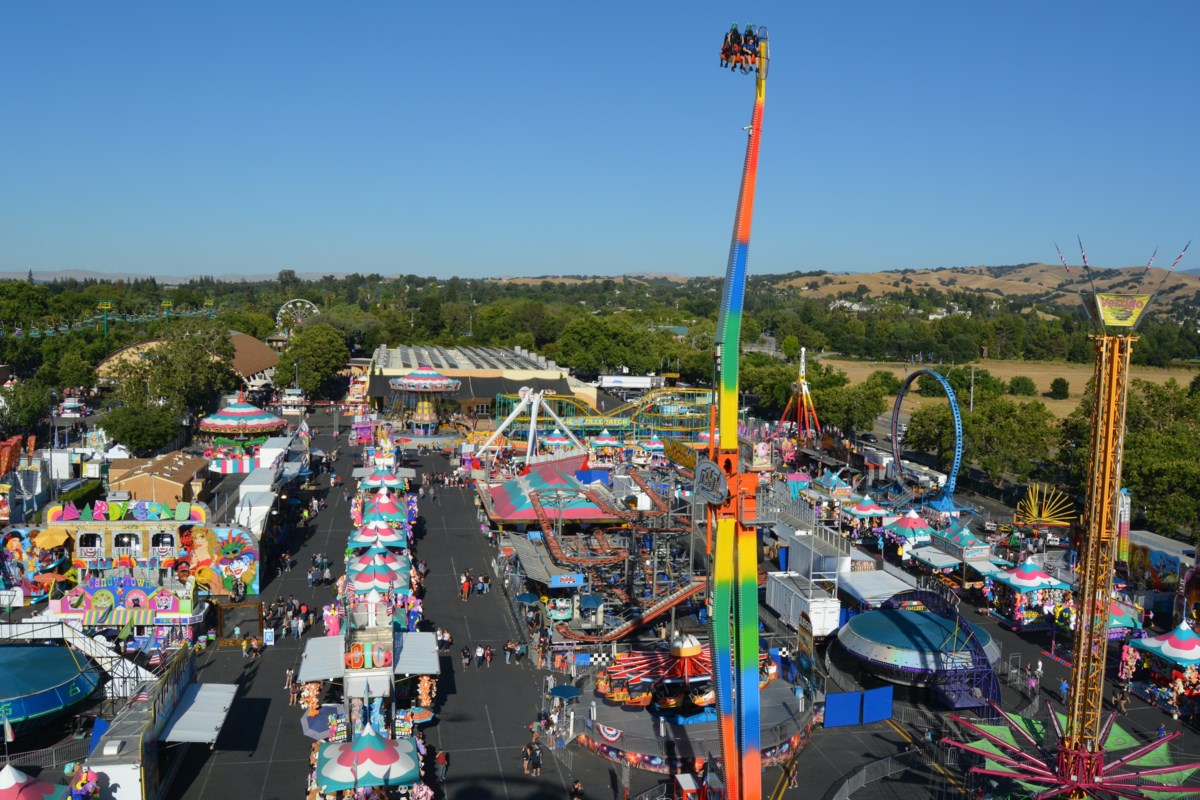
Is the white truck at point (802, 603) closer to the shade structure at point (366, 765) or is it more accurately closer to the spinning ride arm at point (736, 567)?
the spinning ride arm at point (736, 567)

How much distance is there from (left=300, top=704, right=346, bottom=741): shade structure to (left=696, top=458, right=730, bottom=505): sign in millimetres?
8831

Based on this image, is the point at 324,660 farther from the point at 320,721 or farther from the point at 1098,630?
the point at 1098,630

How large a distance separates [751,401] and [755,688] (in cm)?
6573

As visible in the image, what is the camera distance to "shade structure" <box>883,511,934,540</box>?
34562 millimetres

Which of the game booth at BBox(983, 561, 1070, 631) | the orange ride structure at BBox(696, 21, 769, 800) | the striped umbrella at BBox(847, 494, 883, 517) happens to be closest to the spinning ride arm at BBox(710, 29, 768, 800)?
the orange ride structure at BBox(696, 21, 769, 800)

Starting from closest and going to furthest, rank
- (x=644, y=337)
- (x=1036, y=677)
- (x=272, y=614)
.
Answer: (x=1036, y=677), (x=272, y=614), (x=644, y=337)

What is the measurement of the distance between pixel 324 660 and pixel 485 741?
3.63 m

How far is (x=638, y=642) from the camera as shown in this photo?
24562 millimetres

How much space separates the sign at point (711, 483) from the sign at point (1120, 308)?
6636 millimetres

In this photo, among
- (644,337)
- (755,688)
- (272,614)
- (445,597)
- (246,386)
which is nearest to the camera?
(755,688)

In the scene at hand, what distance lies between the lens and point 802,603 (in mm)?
26516

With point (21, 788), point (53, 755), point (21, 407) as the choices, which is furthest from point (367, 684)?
point (21, 407)

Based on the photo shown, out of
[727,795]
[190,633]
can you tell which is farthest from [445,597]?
[727,795]

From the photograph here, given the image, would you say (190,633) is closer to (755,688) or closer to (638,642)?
(638,642)
